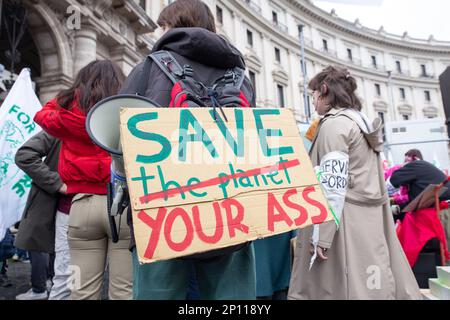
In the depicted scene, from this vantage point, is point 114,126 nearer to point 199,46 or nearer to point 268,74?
point 199,46

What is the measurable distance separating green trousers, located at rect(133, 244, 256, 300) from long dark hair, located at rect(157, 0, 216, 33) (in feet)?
3.25

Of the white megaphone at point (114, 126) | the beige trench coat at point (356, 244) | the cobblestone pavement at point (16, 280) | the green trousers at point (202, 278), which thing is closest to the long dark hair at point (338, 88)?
the beige trench coat at point (356, 244)

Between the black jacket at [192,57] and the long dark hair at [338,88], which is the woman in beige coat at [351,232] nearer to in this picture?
the long dark hair at [338,88]

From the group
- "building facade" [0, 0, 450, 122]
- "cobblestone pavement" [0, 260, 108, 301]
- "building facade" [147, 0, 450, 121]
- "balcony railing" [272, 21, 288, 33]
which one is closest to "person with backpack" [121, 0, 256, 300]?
"cobblestone pavement" [0, 260, 108, 301]

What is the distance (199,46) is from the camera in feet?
4.34

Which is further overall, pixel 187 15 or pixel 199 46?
pixel 187 15

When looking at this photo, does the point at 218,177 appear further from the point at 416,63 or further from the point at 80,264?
the point at 416,63

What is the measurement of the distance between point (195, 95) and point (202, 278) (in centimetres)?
68

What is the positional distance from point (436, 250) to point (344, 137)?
2559mm

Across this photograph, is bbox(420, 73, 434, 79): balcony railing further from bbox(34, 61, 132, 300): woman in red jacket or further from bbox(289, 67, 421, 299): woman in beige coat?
bbox(34, 61, 132, 300): woman in red jacket

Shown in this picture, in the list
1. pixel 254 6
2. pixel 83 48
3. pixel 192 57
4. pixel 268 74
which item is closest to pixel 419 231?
pixel 192 57

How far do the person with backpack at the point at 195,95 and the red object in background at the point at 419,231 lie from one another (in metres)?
2.90

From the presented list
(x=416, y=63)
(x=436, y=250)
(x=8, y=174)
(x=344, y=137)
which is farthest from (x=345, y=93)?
(x=416, y=63)

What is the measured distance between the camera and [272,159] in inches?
42.6
